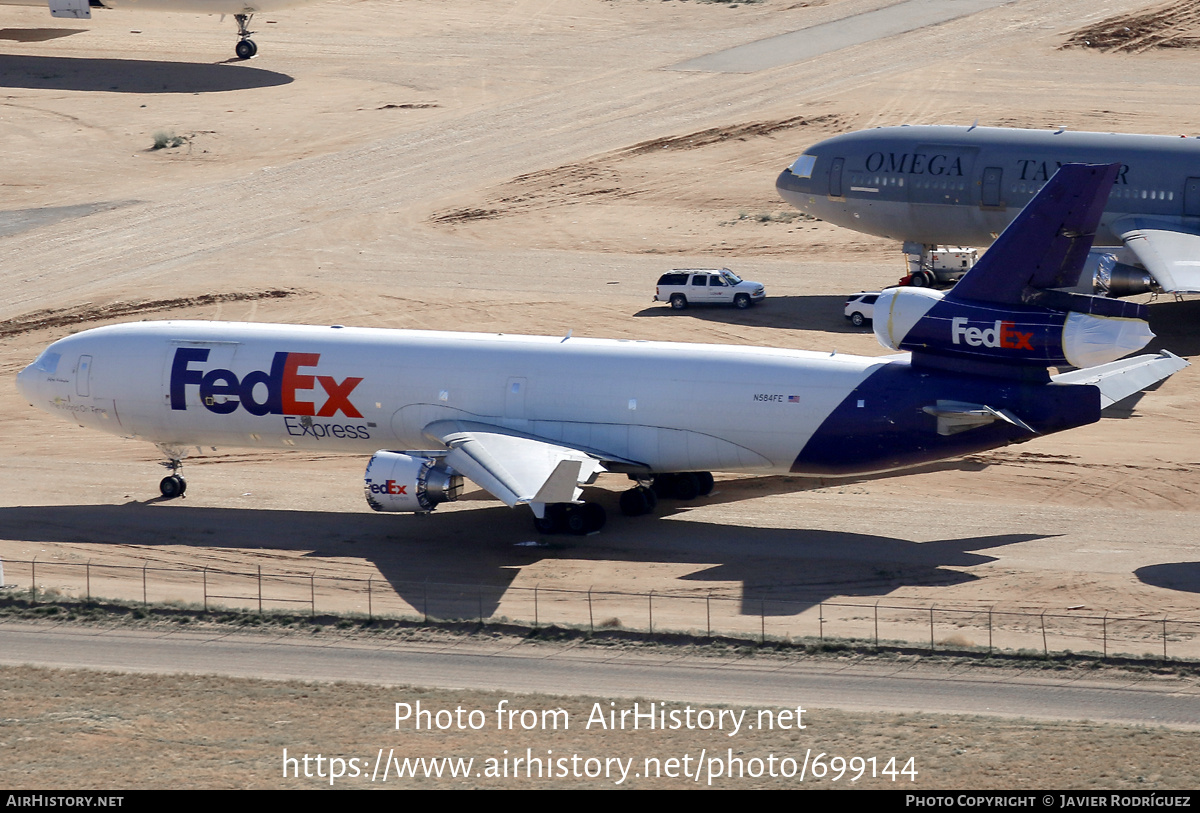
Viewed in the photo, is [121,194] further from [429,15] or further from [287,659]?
[287,659]

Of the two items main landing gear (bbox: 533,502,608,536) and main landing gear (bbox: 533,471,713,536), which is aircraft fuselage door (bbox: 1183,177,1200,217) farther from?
main landing gear (bbox: 533,502,608,536)

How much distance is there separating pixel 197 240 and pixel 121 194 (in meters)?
11.1

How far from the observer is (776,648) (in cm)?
3566

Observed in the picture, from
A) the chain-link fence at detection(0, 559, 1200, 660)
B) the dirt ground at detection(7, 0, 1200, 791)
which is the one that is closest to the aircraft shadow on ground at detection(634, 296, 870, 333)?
the dirt ground at detection(7, 0, 1200, 791)

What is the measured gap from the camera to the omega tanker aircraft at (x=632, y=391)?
1640 inches

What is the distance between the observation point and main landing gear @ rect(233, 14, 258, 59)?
113m

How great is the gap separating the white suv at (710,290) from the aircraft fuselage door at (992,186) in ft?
34.2

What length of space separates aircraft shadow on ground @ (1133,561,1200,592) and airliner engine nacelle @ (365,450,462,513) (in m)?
18.9

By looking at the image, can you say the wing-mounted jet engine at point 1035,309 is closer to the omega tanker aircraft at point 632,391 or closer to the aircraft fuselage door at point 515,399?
the omega tanker aircraft at point 632,391

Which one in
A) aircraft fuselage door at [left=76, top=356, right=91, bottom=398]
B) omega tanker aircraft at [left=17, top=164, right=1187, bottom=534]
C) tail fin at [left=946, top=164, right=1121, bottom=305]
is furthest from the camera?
aircraft fuselage door at [left=76, top=356, right=91, bottom=398]

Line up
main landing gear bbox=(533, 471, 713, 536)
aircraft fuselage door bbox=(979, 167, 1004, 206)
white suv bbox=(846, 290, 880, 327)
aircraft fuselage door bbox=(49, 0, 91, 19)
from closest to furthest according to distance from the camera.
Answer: main landing gear bbox=(533, 471, 713, 536)
white suv bbox=(846, 290, 880, 327)
aircraft fuselage door bbox=(979, 167, 1004, 206)
aircraft fuselage door bbox=(49, 0, 91, 19)

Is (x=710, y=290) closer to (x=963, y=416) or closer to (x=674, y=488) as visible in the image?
(x=674, y=488)

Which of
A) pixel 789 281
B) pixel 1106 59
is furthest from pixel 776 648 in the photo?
pixel 1106 59

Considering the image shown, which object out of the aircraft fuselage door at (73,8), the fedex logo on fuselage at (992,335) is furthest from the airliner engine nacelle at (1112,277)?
the aircraft fuselage door at (73,8)
